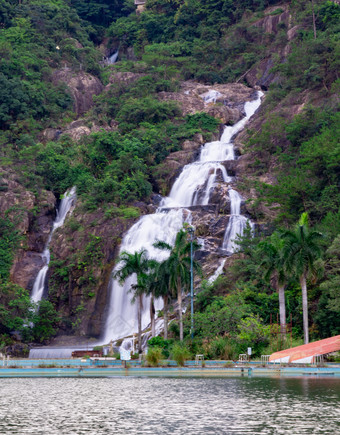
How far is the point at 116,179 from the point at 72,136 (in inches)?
668

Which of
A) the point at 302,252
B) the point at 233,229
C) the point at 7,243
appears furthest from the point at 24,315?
the point at 302,252

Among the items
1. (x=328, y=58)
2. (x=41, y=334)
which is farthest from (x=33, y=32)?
(x=41, y=334)

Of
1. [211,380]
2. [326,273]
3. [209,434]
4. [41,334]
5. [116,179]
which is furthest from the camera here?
[116,179]

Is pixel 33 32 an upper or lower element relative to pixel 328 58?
upper

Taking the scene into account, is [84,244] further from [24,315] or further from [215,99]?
[215,99]

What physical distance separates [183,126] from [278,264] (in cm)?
4884

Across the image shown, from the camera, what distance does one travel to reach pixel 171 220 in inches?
2847

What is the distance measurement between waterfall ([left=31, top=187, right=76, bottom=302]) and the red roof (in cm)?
3448

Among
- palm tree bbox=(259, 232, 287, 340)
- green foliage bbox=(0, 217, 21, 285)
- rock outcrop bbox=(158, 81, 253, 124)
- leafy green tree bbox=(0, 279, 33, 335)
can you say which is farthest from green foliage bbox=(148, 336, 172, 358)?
rock outcrop bbox=(158, 81, 253, 124)

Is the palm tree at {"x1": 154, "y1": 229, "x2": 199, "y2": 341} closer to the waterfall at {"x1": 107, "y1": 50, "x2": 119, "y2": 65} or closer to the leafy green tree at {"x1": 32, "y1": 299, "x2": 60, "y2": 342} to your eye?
the leafy green tree at {"x1": 32, "y1": 299, "x2": 60, "y2": 342}

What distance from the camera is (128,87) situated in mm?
108438

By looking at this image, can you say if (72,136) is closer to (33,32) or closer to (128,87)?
(128,87)

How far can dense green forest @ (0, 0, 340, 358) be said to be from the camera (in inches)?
2148

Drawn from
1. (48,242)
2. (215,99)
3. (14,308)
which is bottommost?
(14,308)
